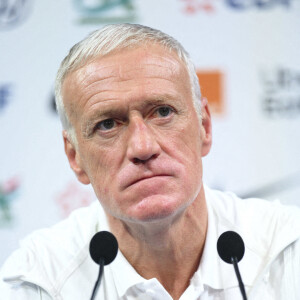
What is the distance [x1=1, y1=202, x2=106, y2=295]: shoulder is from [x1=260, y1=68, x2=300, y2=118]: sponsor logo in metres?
1.25

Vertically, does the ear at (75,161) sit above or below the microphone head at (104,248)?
above

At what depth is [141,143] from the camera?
59.2 inches

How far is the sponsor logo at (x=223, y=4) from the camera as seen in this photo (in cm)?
287

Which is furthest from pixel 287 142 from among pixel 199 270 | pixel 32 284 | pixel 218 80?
pixel 32 284

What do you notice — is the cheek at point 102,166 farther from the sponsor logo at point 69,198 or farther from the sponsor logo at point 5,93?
the sponsor logo at point 5,93

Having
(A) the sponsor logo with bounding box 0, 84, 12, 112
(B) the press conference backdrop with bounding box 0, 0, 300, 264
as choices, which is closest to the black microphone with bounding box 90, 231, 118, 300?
(B) the press conference backdrop with bounding box 0, 0, 300, 264

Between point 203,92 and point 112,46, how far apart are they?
47.7 inches

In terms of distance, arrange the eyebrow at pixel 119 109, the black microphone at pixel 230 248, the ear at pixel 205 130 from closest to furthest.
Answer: the black microphone at pixel 230 248, the eyebrow at pixel 119 109, the ear at pixel 205 130

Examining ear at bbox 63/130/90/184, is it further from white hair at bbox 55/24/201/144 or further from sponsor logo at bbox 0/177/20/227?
sponsor logo at bbox 0/177/20/227

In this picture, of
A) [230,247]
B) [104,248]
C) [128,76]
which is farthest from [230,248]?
[128,76]

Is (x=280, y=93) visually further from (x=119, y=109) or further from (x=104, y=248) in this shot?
(x=104, y=248)

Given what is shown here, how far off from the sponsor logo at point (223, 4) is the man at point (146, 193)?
45.8 inches

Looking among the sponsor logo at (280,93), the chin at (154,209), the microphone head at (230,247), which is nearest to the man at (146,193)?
the chin at (154,209)

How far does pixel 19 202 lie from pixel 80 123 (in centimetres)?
122
